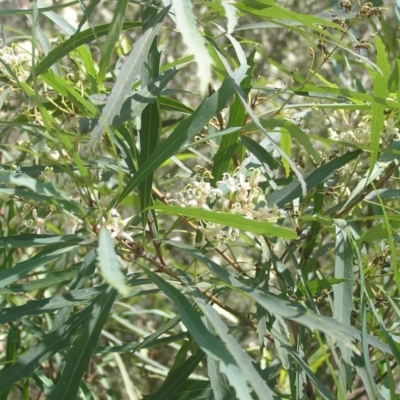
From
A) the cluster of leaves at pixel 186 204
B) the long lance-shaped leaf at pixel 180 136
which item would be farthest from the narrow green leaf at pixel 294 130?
the long lance-shaped leaf at pixel 180 136

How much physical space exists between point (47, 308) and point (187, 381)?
28 centimetres

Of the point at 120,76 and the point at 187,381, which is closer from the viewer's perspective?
the point at 120,76

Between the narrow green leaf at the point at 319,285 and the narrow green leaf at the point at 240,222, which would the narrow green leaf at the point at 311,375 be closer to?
the narrow green leaf at the point at 319,285

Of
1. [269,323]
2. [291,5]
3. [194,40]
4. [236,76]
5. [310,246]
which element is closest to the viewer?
[194,40]

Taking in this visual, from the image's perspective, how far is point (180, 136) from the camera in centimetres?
74

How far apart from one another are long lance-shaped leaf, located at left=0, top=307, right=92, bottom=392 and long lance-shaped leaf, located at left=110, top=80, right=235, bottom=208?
0.52 feet

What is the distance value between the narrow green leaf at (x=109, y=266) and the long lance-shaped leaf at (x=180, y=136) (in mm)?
103

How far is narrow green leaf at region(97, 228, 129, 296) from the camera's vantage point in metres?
0.54

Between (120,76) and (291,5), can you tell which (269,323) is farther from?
(291,5)

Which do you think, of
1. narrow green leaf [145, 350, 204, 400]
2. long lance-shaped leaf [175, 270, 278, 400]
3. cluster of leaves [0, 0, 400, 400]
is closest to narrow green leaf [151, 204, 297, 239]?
cluster of leaves [0, 0, 400, 400]

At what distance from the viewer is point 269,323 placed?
91cm

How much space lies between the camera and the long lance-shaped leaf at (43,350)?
735mm

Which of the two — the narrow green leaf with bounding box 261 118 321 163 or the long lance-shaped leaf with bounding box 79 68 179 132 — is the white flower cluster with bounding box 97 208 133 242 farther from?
the narrow green leaf with bounding box 261 118 321 163

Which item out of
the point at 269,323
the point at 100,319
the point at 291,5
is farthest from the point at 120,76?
the point at 291,5
